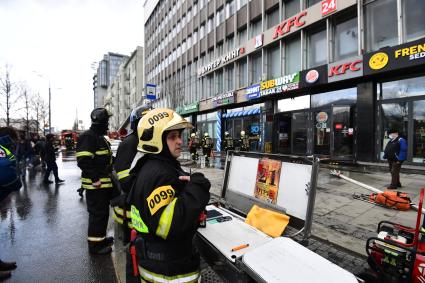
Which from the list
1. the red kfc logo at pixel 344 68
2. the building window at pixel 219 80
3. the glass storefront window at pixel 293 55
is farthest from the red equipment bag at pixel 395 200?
the building window at pixel 219 80

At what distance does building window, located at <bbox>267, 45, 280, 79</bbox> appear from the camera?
64.7ft

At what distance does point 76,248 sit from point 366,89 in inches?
574

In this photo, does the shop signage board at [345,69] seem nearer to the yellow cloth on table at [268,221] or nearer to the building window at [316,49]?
the building window at [316,49]

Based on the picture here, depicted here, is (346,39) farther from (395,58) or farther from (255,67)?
(255,67)

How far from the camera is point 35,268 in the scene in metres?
3.59

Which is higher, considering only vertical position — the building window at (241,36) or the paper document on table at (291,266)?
the building window at (241,36)

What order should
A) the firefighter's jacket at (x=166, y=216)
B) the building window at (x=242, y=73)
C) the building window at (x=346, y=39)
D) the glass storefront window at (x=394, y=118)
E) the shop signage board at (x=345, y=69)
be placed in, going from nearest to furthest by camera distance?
the firefighter's jacket at (x=166, y=216) → the glass storefront window at (x=394, y=118) → the shop signage board at (x=345, y=69) → the building window at (x=346, y=39) → the building window at (x=242, y=73)

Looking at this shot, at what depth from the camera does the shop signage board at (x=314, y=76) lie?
49.9ft

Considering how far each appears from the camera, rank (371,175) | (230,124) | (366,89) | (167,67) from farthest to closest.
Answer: (167,67) < (230,124) < (366,89) < (371,175)

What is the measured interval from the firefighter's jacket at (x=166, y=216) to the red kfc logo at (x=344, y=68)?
14.4m

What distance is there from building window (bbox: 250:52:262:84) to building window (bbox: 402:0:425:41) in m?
10.4

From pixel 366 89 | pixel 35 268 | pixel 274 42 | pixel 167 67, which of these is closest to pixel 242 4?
pixel 274 42

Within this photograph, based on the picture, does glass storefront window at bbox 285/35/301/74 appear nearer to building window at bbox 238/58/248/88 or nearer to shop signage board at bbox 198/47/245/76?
shop signage board at bbox 198/47/245/76

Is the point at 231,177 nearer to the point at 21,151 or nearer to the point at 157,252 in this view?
the point at 157,252
